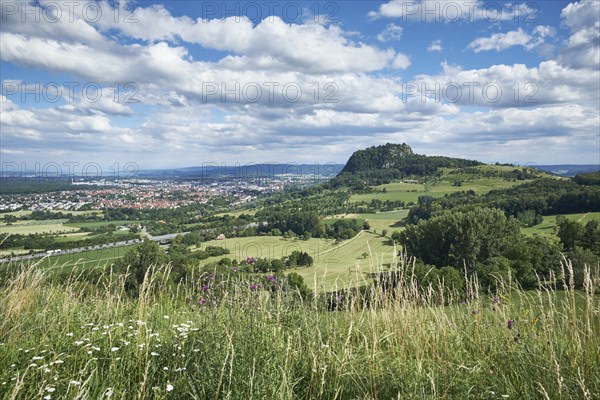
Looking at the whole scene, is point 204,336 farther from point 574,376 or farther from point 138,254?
point 138,254

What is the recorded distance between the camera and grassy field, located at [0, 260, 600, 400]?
3008mm

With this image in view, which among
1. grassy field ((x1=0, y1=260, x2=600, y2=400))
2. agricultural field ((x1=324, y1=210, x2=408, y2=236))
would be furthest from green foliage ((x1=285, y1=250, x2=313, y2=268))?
grassy field ((x1=0, y1=260, x2=600, y2=400))

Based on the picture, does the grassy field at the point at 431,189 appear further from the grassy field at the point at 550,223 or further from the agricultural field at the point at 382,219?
the grassy field at the point at 550,223

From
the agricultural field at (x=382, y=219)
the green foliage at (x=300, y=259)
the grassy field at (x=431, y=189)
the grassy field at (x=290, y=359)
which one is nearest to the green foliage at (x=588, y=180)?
the grassy field at (x=431, y=189)

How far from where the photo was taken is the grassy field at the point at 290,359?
9.87ft

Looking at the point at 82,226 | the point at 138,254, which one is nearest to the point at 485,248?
the point at 138,254

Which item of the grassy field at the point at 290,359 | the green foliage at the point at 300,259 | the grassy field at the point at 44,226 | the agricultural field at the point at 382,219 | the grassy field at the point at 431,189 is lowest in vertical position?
the green foliage at the point at 300,259

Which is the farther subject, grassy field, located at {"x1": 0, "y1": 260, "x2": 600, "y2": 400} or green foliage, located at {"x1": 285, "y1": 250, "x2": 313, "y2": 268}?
green foliage, located at {"x1": 285, "y1": 250, "x2": 313, "y2": 268}

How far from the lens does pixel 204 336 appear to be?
3.86m

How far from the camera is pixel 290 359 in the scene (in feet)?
11.7

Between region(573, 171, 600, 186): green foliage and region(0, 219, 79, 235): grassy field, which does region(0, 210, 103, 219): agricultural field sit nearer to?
region(0, 219, 79, 235): grassy field

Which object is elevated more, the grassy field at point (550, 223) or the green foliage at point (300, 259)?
the grassy field at point (550, 223)

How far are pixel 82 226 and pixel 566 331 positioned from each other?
95399 mm

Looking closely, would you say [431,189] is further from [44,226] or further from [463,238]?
[44,226]
